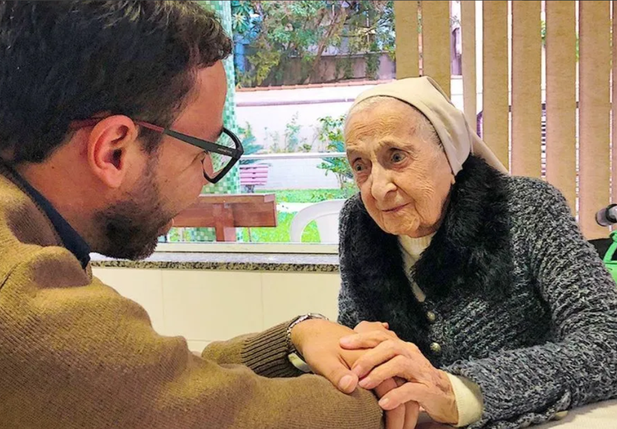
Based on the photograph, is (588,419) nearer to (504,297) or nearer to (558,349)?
(558,349)

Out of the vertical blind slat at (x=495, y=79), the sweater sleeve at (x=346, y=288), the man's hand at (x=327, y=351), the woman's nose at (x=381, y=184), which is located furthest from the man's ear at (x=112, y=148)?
the vertical blind slat at (x=495, y=79)

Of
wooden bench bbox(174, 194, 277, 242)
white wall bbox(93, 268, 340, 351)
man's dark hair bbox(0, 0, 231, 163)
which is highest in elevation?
man's dark hair bbox(0, 0, 231, 163)

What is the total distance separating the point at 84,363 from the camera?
2.00 feet

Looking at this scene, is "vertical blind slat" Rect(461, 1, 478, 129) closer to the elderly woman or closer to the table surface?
the elderly woman

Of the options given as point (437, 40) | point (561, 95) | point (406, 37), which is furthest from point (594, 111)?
point (406, 37)

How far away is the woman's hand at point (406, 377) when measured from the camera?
949 mm

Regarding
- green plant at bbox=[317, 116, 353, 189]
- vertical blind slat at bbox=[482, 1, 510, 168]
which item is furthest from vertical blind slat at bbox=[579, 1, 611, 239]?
green plant at bbox=[317, 116, 353, 189]

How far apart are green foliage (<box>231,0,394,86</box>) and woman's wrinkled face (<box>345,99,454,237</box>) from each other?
1347 millimetres

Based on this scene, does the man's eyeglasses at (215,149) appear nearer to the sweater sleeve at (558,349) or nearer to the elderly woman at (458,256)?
the elderly woman at (458,256)

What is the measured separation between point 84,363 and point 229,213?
2.23 m

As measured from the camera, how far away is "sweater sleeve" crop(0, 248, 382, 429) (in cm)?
60

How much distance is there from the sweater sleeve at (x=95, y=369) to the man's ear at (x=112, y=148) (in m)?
0.17

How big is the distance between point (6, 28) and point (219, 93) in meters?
0.30

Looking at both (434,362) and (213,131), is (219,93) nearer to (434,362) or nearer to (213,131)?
(213,131)
